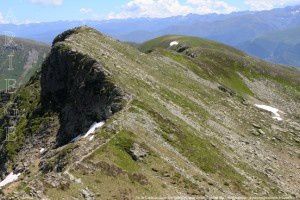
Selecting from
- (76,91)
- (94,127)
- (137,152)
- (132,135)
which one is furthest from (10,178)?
(137,152)

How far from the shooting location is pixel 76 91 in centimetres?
5466

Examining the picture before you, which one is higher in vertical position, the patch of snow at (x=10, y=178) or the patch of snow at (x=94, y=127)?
the patch of snow at (x=94, y=127)

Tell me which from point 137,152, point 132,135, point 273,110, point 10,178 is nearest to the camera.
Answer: point 137,152

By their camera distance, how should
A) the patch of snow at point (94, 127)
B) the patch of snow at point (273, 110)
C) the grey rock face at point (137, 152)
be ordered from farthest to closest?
the patch of snow at point (273, 110) → the patch of snow at point (94, 127) → the grey rock face at point (137, 152)

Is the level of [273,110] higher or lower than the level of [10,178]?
higher

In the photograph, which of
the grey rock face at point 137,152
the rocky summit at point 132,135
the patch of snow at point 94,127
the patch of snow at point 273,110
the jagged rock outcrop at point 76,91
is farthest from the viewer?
the patch of snow at point 273,110

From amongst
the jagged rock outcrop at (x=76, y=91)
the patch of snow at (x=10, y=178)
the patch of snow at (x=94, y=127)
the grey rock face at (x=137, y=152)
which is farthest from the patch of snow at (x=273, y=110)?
the patch of snow at (x=10, y=178)

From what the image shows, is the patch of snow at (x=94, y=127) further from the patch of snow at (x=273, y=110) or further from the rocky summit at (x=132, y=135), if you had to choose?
the patch of snow at (x=273, y=110)

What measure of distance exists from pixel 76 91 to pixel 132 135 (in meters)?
18.0

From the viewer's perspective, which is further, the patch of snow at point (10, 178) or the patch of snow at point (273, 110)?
the patch of snow at point (273, 110)

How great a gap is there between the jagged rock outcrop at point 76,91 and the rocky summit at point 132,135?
17 cm

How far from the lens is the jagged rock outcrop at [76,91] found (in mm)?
47781

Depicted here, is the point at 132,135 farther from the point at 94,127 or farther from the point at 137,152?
the point at 94,127

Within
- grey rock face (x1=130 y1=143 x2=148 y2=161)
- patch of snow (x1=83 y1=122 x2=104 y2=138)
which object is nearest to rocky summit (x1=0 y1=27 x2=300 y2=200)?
grey rock face (x1=130 y1=143 x2=148 y2=161)
